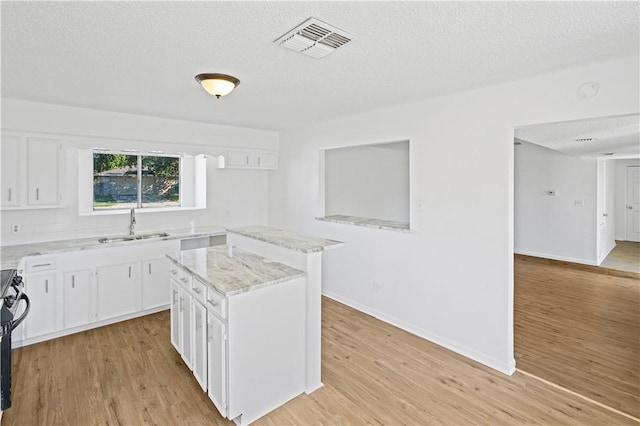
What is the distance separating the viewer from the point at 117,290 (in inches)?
150

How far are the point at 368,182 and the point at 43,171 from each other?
4831mm

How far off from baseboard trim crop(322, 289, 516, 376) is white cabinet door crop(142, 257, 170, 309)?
7.34ft

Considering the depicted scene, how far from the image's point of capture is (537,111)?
8.61 ft

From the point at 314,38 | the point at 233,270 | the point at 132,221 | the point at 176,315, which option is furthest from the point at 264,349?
the point at 132,221

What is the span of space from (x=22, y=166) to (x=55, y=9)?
99.6 inches

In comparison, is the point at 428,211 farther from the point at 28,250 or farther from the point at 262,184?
the point at 28,250

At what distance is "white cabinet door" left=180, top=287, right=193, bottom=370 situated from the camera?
2.64 meters

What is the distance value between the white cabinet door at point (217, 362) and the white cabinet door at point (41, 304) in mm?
2207

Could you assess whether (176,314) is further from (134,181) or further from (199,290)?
(134,181)

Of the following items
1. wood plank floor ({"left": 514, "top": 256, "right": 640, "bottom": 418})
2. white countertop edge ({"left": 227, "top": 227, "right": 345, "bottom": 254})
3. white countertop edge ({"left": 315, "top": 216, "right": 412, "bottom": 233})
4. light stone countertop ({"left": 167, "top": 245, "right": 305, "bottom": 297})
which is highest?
white countertop edge ({"left": 315, "top": 216, "right": 412, "bottom": 233})

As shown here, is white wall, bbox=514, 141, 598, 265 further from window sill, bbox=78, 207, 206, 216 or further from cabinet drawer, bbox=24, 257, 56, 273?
cabinet drawer, bbox=24, 257, 56, 273

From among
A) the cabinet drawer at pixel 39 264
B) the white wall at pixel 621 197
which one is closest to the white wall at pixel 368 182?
the cabinet drawer at pixel 39 264

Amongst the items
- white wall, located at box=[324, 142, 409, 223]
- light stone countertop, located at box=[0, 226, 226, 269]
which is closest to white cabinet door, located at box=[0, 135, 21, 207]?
light stone countertop, located at box=[0, 226, 226, 269]

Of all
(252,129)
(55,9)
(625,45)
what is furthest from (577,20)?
(252,129)
